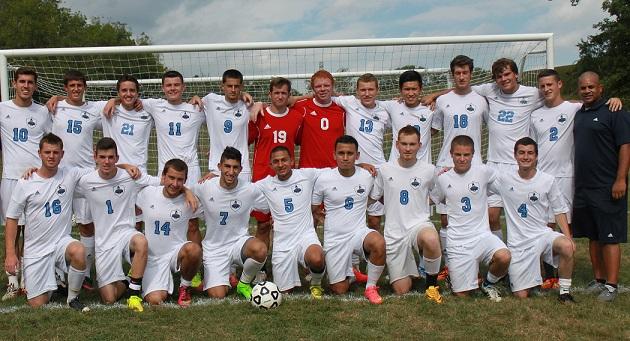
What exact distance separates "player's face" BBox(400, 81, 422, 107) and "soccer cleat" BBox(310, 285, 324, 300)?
6.42 feet

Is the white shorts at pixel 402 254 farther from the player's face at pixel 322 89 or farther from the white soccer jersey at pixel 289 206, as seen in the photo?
the player's face at pixel 322 89

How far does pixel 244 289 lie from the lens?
15.6 ft

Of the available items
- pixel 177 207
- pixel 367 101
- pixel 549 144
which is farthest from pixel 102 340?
pixel 549 144

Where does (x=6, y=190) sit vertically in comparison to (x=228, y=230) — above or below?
above

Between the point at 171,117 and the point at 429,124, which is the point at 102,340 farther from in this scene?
the point at 429,124

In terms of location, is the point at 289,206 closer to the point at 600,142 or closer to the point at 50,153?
the point at 50,153

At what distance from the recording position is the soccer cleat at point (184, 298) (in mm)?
4512

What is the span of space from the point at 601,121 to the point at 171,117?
3.74 metres

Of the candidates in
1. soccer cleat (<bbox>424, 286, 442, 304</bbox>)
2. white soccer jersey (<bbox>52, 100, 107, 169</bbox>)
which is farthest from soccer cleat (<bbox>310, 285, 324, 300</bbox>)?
white soccer jersey (<bbox>52, 100, 107, 169</bbox>)

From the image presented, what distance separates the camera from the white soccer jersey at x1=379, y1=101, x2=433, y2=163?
5.53 meters

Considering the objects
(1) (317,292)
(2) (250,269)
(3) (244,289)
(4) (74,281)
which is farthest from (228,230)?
(4) (74,281)

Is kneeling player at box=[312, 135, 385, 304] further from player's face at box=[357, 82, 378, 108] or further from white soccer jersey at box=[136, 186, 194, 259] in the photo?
white soccer jersey at box=[136, 186, 194, 259]

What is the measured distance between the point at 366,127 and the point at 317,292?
1689 mm

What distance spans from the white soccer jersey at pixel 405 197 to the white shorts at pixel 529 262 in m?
0.79
